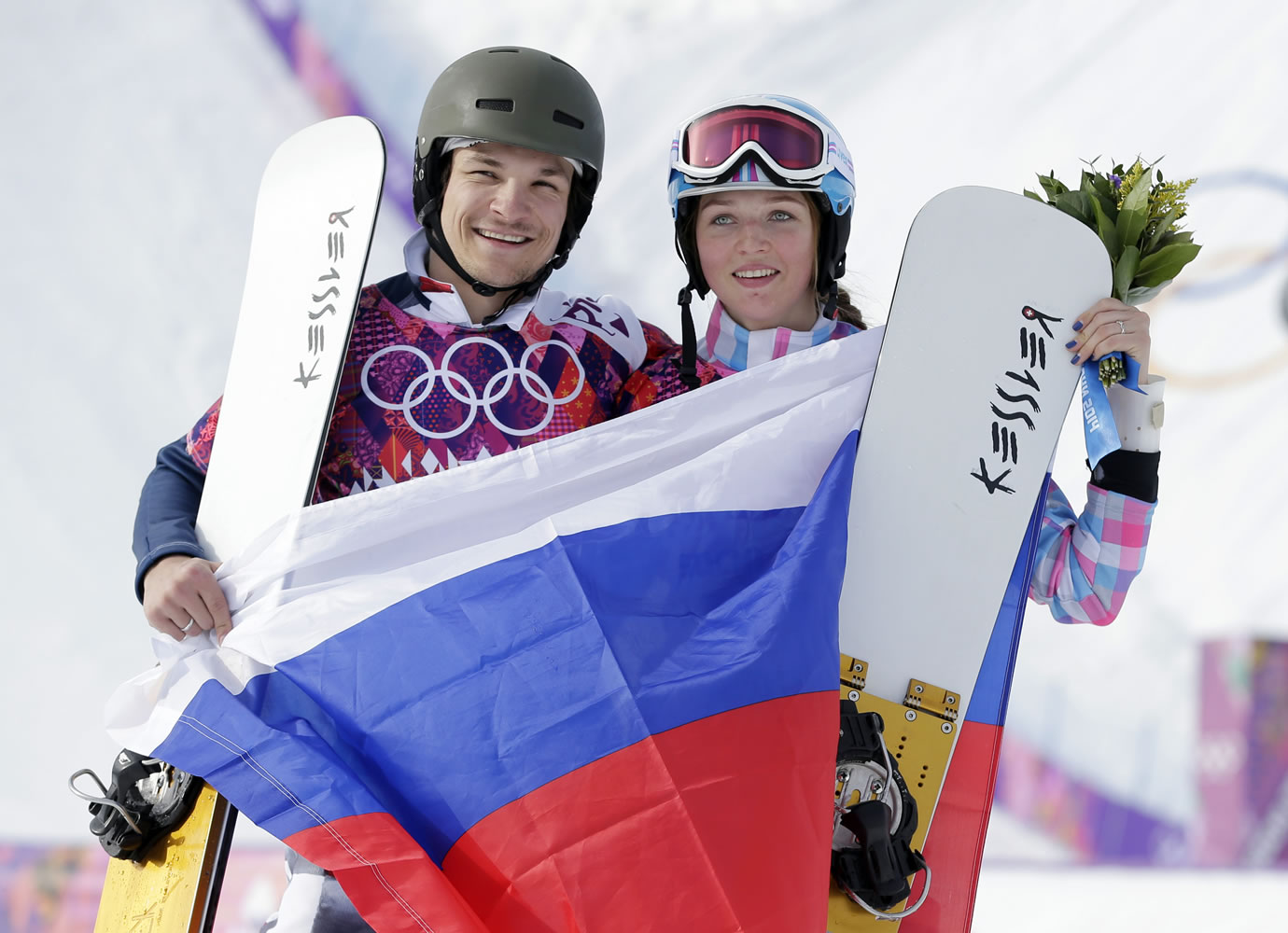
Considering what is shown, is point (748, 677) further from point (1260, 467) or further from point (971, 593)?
point (1260, 467)

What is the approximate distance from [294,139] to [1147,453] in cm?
178

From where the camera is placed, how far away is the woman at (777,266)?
1885 mm

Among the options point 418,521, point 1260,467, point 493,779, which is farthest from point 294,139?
point 1260,467

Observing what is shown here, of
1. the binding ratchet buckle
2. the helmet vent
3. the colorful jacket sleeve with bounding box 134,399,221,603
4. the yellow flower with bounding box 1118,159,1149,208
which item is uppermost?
the helmet vent

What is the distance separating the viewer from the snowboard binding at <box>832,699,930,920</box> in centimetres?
157

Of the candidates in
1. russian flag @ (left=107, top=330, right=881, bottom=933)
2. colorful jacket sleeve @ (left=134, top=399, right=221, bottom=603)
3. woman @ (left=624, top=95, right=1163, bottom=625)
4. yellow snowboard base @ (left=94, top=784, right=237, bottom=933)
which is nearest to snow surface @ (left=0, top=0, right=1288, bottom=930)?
woman @ (left=624, top=95, right=1163, bottom=625)

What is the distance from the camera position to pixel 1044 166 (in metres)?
5.41

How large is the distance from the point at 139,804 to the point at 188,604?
33cm

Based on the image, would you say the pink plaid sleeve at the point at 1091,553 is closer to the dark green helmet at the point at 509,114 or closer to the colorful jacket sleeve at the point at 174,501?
the dark green helmet at the point at 509,114

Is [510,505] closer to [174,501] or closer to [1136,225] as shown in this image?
[174,501]

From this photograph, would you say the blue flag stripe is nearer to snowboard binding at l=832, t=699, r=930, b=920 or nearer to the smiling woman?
snowboard binding at l=832, t=699, r=930, b=920

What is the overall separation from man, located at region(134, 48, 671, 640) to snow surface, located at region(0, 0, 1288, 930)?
11.0 ft

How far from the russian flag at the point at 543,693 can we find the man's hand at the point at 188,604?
0.03 meters

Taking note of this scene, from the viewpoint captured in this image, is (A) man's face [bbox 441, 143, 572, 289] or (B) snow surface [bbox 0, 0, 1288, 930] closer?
(A) man's face [bbox 441, 143, 572, 289]
